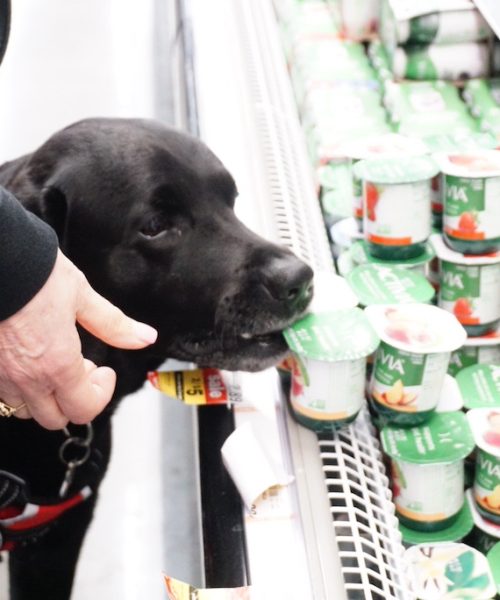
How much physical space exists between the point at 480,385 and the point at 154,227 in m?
0.73

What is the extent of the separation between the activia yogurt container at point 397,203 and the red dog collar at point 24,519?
0.82m

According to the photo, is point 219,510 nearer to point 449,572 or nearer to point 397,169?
point 449,572

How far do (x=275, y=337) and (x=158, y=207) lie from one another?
0.32m

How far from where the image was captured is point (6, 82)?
13.8 ft

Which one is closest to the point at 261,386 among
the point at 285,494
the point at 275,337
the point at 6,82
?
the point at 275,337

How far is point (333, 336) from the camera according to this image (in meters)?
1.36

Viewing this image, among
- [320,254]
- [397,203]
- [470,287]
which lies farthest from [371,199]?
[470,287]

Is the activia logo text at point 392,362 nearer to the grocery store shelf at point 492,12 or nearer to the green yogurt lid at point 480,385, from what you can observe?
the green yogurt lid at point 480,385

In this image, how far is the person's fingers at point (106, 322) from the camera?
104 centimetres

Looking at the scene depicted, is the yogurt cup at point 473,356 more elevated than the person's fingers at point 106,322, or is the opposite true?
the person's fingers at point 106,322

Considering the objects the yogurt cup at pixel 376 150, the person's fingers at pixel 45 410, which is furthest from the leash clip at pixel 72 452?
the yogurt cup at pixel 376 150

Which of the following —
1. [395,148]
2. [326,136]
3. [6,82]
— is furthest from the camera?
[6,82]

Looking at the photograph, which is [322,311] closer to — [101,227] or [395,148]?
[101,227]

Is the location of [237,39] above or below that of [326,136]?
above
